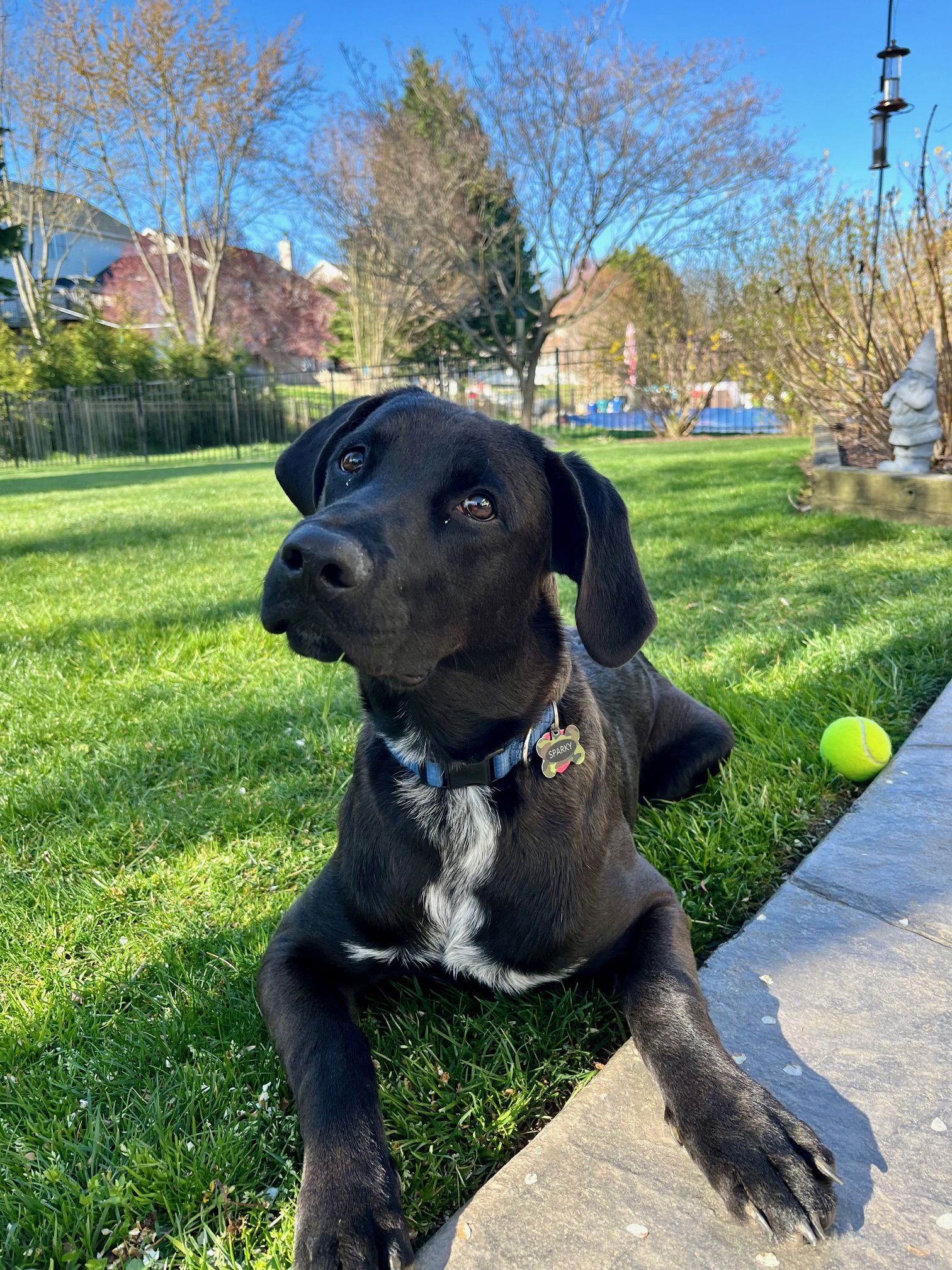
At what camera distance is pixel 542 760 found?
82.4 inches

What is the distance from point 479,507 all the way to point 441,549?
0.17 meters

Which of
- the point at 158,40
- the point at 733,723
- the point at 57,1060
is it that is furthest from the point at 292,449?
the point at 158,40

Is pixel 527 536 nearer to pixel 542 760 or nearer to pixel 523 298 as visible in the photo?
pixel 542 760

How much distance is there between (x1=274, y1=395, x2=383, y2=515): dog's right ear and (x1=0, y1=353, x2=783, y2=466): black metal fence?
18.5 metres

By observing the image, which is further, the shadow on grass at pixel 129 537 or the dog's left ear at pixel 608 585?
the shadow on grass at pixel 129 537

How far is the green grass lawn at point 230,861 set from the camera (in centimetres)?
164

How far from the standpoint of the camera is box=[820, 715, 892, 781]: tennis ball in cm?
308

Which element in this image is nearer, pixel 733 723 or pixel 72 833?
pixel 72 833

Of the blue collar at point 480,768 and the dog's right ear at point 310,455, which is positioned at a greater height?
the dog's right ear at point 310,455

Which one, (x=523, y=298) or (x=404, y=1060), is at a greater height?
(x=523, y=298)

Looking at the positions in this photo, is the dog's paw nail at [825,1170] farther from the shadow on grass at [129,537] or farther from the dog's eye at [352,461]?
the shadow on grass at [129,537]

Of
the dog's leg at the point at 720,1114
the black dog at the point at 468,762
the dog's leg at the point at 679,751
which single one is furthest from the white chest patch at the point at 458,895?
the dog's leg at the point at 679,751

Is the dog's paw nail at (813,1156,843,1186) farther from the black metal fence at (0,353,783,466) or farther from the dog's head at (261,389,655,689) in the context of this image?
the black metal fence at (0,353,783,466)

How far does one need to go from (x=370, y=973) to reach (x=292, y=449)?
5.05ft
